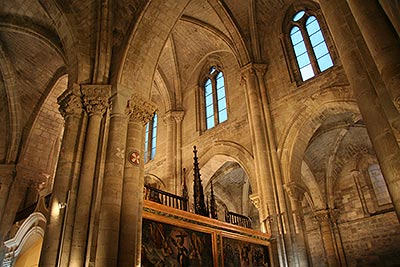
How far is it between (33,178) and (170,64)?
27.0ft

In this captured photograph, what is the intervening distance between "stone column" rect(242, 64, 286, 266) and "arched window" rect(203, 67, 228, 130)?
211 cm

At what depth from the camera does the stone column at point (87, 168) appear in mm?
6379

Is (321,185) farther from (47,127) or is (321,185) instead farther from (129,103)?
(47,127)

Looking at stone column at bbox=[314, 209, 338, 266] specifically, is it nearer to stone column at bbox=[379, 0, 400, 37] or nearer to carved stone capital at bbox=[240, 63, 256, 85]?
carved stone capital at bbox=[240, 63, 256, 85]

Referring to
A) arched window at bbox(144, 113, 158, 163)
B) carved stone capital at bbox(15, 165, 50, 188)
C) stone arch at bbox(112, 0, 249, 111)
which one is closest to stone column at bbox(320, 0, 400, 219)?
stone arch at bbox(112, 0, 249, 111)

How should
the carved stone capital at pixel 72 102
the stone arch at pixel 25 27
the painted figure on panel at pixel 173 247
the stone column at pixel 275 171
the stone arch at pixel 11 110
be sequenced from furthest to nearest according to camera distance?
the stone arch at pixel 11 110 < the stone arch at pixel 25 27 < the stone column at pixel 275 171 < the carved stone capital at pixel 72 102 < the painted figure on panel at pixel 173 247

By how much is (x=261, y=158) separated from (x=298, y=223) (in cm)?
235

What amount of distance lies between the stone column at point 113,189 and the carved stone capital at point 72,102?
82 centimetres

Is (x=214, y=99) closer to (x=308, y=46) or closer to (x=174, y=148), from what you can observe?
(x=174, y=148)

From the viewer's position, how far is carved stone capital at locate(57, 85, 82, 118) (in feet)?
26.2

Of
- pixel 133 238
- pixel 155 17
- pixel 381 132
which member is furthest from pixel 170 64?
pixel 381 132

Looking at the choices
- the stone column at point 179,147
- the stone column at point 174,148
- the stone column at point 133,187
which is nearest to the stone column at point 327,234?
the stone column at point 179,147

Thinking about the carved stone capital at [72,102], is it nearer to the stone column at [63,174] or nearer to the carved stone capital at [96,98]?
the stone column at [63,174]

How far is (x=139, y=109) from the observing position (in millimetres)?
8469
